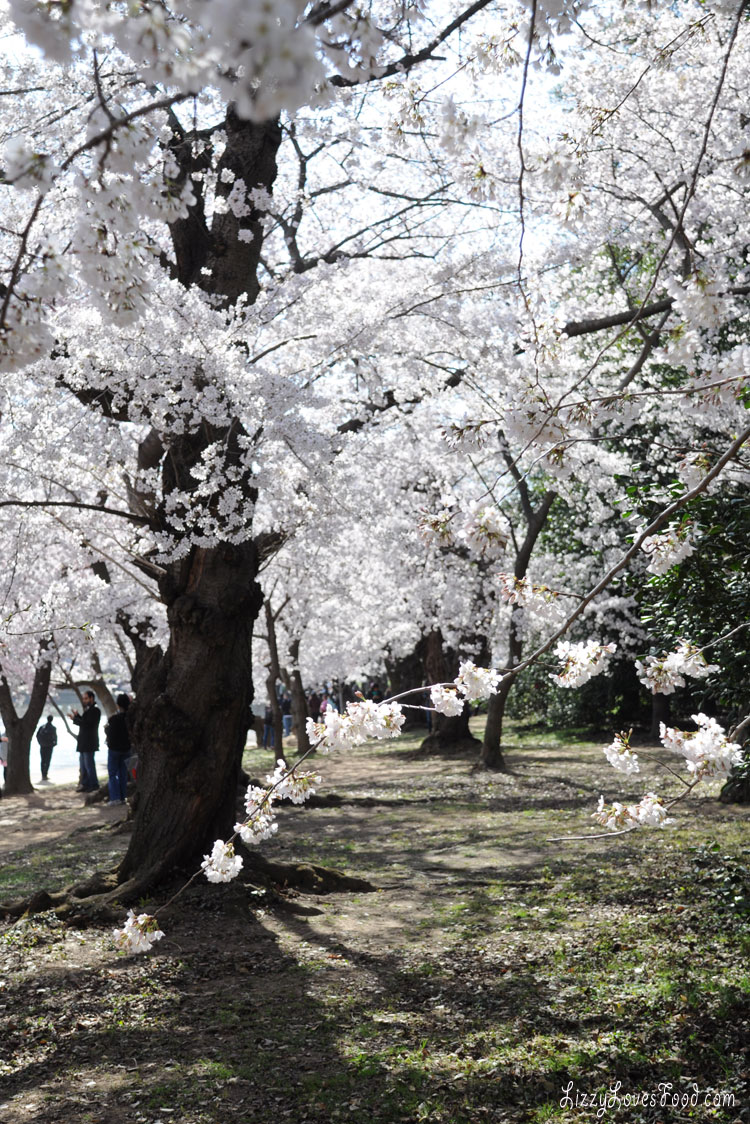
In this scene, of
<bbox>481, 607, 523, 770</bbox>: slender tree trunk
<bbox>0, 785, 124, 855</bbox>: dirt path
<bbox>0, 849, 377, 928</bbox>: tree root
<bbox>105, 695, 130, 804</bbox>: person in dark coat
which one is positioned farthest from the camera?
<bbox>481, 607, 523, 770</bbox>: slender tree trunk

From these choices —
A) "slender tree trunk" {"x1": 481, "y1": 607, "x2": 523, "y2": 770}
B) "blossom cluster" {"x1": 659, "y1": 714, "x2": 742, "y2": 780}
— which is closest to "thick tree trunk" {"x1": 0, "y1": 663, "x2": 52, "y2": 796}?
"slender tree trunk" {"x1": 481, "y1": 607, "x2": 523, "y2": 770}

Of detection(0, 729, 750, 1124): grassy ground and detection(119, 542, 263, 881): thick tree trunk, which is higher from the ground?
detection(119, 542, 263, 881): thick tree trunk

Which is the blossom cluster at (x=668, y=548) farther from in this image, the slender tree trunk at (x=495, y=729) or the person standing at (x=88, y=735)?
the person standing at (x=88, y=735)

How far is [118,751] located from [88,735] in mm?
2765

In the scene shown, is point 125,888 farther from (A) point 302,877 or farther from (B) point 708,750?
(B) point 708,750

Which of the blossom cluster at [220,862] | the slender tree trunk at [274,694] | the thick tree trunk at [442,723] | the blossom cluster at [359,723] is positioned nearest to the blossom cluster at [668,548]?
the blossom cluster at [359,723]

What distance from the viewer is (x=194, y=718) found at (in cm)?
721

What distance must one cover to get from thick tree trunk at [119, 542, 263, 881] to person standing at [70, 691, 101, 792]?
9595 millimetres

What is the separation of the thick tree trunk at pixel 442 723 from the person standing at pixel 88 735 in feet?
23.2

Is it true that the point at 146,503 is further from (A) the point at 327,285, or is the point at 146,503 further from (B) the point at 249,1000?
(B) the point at 249,1000

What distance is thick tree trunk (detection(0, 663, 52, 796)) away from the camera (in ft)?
61.5

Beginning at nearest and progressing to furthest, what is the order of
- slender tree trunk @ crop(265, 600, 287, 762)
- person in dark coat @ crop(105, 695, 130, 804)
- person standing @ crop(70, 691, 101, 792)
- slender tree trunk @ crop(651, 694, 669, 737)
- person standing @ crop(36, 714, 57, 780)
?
person in dark coat @ crop(105, 695, 130, 804) → person standing @ crop(70, 691, 101, 792) → slender tree trunk @ crop(265, 600, 287, 762) → slender tree trunk @ crop(651, 694, 669, 737) → person standing @ crop(36, 714, 57, 780)

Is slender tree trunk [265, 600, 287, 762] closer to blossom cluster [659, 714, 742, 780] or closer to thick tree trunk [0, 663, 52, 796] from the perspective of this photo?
thick tree trunk [0, 663, 52, 796]

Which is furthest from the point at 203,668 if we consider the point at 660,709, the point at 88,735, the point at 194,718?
the point at 660,709
